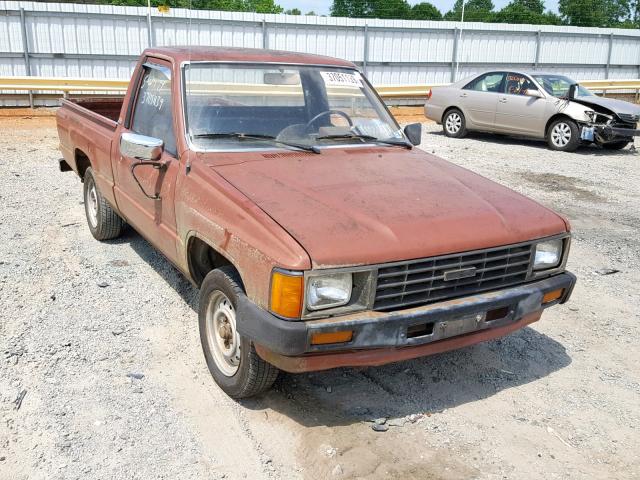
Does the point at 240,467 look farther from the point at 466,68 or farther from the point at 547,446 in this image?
the point at 466,68

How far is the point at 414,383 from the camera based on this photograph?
3.87 m

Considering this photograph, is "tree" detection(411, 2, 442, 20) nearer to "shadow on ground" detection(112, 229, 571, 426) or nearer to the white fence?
the white fence

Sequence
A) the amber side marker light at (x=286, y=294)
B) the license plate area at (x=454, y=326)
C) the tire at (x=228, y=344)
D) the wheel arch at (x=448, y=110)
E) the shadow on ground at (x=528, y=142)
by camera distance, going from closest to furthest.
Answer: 1. the amber side marker light at (x=286, y=294)
2. the license plate area at (x=454, y=326)
3. the tire at (x=228, y=344)
4. the shadow on ground at (x=528, y=142)
5. the wheel arch at (x=448, y=110)

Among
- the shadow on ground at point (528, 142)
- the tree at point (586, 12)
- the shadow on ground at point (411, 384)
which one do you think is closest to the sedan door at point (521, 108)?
the shadow on ground at point (528, 142)

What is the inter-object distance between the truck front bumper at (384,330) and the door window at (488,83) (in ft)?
34.8

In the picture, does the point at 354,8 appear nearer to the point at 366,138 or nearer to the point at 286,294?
the point at 366,138

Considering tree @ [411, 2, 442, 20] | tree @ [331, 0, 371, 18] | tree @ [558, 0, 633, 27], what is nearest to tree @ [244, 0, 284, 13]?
tree @ [411, 2, 442, 20]

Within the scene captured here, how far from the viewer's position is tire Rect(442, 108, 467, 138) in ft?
45.9

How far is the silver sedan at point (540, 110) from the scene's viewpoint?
1209cm

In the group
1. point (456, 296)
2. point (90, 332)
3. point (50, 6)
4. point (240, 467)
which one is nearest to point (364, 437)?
point (240, 467)

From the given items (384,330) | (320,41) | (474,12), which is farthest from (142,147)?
(474,12)

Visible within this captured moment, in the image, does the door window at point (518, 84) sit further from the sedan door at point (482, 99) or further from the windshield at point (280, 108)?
the windshield at point (280, 108)

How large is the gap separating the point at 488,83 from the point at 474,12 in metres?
31.3

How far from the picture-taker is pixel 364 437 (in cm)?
332
